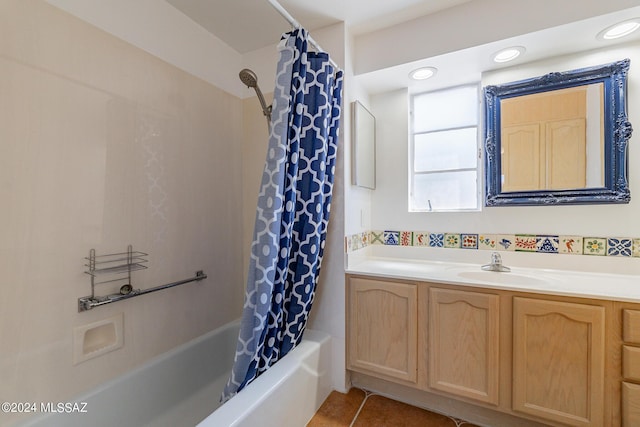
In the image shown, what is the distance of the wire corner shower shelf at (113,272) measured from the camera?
4.04 feet

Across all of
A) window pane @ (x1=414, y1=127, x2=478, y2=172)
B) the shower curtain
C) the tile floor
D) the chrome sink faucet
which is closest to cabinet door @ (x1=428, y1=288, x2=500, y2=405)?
the tile floor

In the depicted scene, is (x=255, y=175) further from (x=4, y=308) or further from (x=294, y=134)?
(x=4, y=308)

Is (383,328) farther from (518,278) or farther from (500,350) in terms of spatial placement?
(518,278)

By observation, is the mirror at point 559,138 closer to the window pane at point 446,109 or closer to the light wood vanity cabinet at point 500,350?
the window pane at point 446,109

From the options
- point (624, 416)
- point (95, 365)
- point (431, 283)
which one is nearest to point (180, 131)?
point (95, 365)

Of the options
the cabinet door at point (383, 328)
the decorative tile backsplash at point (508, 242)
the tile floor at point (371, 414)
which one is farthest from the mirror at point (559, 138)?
the tile floor at point (371, 414)

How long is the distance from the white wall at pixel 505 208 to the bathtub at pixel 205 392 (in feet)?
3.43

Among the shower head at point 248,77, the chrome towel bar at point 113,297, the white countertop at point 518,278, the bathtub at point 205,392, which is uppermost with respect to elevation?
the shower head at point 248,77

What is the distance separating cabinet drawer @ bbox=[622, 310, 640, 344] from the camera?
1.07m

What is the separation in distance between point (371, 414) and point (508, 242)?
1.31m

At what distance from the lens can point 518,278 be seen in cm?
152

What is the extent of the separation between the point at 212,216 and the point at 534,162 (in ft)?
6.80

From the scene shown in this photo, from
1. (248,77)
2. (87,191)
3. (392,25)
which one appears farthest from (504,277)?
(87,191)

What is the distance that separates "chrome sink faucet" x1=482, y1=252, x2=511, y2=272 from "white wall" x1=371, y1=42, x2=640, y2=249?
0.18m
